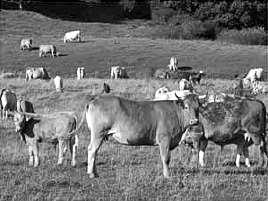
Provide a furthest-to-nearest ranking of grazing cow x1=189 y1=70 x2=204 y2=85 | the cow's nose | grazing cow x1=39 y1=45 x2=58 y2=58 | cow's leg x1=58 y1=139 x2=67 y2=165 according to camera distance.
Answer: grazing cow x1=39 y1=45 x2=58 y2=58, grazing cow x1=189 y1=70 x2=204 y2=85, cow's leg x1=58 y1=139 x2=67 y2=165, the cow's nose

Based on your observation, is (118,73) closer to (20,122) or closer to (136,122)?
(20,122)

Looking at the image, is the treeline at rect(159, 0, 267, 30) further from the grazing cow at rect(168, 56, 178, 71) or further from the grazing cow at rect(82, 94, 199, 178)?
the grazing cow at rect(82, 94, 199, 178)

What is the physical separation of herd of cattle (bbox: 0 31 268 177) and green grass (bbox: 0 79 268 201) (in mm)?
449

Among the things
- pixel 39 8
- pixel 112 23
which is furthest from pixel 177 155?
pixel 39 8

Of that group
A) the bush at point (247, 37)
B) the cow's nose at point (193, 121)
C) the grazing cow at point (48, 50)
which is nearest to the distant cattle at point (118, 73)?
the grazing cow at point (48, 50)

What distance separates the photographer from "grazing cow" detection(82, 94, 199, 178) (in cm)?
1259

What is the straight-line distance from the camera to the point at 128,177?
1208 cm

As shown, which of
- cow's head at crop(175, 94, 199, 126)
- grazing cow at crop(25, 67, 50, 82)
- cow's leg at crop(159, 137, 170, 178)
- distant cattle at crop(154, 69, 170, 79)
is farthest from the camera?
distant cattle at crop(154, 69, 170, 79)

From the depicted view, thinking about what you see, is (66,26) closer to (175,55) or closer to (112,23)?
(112,23)

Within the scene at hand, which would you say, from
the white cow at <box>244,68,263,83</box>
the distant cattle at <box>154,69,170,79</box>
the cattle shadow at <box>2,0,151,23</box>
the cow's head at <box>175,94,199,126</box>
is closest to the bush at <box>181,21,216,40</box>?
the cattle shadow at <box>2,0,151,23</box>

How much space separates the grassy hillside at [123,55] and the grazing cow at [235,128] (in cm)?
3026

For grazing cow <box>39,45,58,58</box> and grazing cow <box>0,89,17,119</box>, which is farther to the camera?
grazing cow <box>39,45,58,58</box>

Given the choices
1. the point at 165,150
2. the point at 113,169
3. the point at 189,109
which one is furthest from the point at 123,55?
the point at 165,150

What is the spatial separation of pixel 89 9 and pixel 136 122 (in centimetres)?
7539
